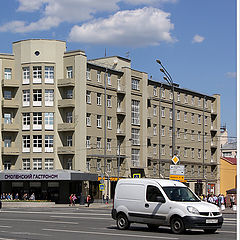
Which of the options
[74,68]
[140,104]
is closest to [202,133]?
[140,104]

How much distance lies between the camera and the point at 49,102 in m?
68.3

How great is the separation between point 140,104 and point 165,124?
8460 mm

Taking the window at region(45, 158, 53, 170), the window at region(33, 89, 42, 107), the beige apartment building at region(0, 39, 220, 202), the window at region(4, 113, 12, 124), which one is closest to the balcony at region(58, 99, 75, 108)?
the beige apartment building at region(0, 39, 220, 202)

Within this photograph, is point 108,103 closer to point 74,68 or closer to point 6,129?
point 74,68

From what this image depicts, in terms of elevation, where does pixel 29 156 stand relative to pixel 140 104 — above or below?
below

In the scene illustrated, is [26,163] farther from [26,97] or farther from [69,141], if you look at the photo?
[26,97]

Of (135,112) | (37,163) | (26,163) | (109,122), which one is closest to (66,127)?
(37,163)

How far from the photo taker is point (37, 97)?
6819 centimetres

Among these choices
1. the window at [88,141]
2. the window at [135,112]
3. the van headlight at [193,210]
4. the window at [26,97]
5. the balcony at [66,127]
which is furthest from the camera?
the window at [135,112]

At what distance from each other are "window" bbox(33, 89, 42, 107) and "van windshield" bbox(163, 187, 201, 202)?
49244mm

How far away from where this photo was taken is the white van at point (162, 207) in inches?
739

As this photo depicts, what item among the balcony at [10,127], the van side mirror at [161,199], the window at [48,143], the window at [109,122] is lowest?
the van side mirror at [161,199]

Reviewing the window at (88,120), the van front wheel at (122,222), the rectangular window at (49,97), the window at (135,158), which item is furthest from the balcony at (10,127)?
the van front wheel at (122,222)

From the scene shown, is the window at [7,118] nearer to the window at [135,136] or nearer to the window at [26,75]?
the window at [26,75]
